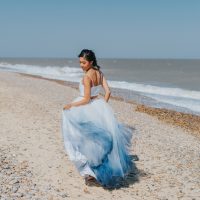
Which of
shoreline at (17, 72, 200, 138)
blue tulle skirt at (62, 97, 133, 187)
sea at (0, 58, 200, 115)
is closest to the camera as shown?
blue tulle skirt at (62, 97, 133, 187)

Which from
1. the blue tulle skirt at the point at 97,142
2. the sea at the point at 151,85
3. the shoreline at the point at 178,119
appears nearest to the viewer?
the blue tulle skirt at the point at 97,142

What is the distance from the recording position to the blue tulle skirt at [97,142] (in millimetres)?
7874

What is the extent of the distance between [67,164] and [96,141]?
5.57 ft

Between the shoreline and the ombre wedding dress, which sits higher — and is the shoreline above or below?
below

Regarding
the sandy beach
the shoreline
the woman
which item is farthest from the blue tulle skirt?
the shoreline

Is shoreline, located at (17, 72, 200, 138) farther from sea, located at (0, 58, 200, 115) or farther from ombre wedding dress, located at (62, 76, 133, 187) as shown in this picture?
ombre wedding dress, located at (62, 76, 133, 187)

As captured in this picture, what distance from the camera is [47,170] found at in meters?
8.88

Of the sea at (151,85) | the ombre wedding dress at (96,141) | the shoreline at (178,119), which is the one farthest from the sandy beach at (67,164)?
the sea at (151,85)

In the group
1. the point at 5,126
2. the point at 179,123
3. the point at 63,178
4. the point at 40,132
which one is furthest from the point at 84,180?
the point at 179,123

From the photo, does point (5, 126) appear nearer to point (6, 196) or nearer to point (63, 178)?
point (63, 178)

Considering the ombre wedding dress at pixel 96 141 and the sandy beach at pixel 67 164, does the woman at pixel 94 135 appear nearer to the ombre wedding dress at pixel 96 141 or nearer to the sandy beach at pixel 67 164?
the ombre wedding dress at pixel 96 141

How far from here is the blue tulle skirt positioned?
7874 millimetres

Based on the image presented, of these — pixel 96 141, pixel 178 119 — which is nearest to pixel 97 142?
pixel 96 141

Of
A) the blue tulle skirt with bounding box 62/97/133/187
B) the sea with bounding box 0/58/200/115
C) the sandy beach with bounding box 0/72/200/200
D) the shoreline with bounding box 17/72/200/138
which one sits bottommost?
the sea with bounding box 0/58/200/115
